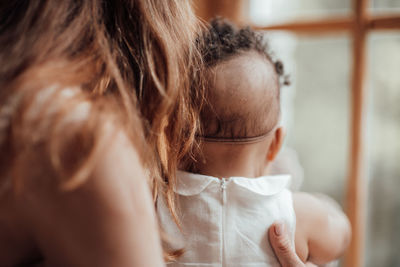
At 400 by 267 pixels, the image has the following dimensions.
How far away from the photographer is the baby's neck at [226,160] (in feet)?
2.50

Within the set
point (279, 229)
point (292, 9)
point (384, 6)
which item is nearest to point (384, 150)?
point (384, 6)

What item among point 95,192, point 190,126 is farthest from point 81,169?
point 190,126

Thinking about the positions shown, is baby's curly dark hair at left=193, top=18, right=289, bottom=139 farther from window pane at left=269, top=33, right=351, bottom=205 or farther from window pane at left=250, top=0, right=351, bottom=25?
window pane at left=250, top=0, right=351, bottom=25

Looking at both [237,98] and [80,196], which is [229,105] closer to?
[237,98]

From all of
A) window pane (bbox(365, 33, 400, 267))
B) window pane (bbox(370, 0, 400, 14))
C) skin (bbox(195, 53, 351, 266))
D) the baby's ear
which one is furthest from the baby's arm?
window pane (bbox(370, 0, 400, 14))

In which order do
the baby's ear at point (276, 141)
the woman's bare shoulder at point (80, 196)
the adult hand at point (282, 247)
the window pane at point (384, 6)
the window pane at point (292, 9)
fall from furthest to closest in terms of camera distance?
the window pane at point (292, 9) < the window pane at point (384, 6) < the baby's ear at point (276, 141) < the adult hand at point (282, 247) < the woman's bare shoulder at point (80, 196)

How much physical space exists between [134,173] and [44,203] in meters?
0.12

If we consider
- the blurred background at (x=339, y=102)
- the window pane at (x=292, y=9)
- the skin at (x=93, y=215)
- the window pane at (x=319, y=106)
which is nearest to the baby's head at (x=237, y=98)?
the skin at (x=93, y=215)

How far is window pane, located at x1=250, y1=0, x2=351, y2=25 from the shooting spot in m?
1.65

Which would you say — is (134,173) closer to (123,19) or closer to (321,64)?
(123,19)

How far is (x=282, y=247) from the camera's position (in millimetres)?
715

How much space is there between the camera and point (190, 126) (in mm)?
720

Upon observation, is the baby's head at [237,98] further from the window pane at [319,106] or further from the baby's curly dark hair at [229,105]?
the window pane at [319,106]

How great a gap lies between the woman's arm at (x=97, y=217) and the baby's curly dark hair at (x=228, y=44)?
0.31 metres
